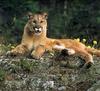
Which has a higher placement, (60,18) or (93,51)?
(93,51)

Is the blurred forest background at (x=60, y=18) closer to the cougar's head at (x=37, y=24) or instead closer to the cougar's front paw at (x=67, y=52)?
the cougar's head at (x=37, y=24)

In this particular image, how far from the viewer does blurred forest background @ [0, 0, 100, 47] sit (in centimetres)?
2236

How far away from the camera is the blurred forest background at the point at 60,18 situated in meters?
22.4

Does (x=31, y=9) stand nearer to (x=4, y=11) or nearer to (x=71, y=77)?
(x=4, y=11)

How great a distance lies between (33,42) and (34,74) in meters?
1.08

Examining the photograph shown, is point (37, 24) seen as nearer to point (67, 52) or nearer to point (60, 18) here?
point (67, 52)

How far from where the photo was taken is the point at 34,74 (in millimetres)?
13688

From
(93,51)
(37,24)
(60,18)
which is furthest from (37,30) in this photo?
(60,18)

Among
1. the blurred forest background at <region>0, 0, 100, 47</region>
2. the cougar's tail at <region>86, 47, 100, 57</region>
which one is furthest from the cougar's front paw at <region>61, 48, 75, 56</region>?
the blurred forest background at <region>0, 0, 100, 47</region>

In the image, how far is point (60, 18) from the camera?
26.0 meters

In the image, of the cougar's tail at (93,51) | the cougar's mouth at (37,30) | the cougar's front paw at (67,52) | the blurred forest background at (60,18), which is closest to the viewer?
the cougar's front paw at (67,52)

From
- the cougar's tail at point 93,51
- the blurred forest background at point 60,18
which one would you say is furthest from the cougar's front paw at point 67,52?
the blurred forest background at point 60,18

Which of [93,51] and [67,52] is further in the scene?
[93,51]

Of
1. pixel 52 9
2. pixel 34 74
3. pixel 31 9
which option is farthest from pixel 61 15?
pixel 34 74
